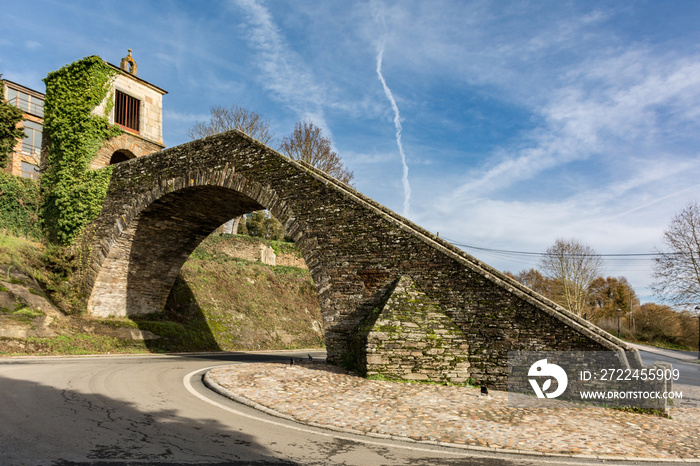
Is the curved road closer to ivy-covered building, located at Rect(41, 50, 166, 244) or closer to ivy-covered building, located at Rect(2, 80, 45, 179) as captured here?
ivy-covered building, located at Rect(41, 50, 166, 244)

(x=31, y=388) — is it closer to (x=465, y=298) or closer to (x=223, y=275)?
(x=465, y=298)

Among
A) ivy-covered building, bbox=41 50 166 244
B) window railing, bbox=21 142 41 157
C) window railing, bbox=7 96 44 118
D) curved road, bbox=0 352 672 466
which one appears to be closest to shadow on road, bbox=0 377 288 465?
curved road, bbox=0 352 672 466

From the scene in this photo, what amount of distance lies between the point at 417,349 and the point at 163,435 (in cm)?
559

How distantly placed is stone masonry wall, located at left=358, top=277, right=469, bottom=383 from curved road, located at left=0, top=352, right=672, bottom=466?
336 cm

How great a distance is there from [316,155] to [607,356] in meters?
33.1

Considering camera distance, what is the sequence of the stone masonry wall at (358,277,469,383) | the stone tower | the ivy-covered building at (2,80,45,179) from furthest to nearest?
the ivy-covered building at (2,80,45,179) < the stone tower < the stone masonry wall at (358,277,469,383)

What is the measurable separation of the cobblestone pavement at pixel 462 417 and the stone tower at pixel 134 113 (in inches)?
627

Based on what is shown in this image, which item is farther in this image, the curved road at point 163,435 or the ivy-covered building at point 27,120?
the ivy-covered building at point 27,120

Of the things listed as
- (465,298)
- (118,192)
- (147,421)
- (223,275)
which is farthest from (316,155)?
(147,421)

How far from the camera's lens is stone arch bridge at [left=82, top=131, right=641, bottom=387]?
30.7 feet

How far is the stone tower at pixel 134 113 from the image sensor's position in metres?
21.0

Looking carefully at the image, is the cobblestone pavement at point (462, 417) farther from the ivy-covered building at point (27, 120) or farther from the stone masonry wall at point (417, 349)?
the ivy-covered building at point (27, 120)

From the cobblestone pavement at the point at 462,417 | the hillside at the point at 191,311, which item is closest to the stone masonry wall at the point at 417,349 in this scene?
the cobblestone pavement at the point at 462,417

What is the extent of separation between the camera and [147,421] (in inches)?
240
